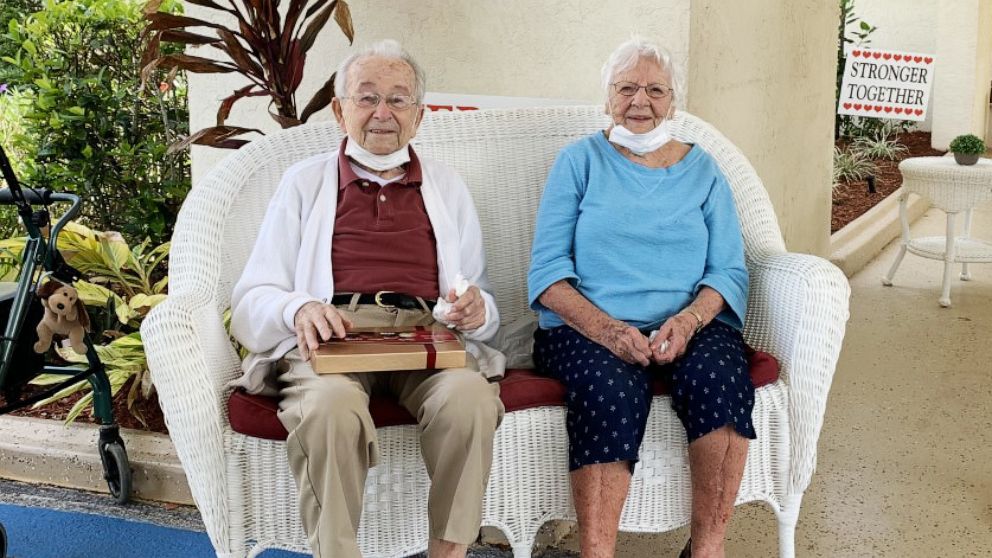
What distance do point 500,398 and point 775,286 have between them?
75cm

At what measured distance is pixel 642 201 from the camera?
8.29 feet

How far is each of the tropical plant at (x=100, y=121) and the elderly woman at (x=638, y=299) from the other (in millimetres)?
2438

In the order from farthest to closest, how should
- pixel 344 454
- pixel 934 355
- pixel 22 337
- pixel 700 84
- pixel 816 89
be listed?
pixel 816 89 < pixel 934 355 < pixel 700 84 < pixel 22 337 < pixel 344 454

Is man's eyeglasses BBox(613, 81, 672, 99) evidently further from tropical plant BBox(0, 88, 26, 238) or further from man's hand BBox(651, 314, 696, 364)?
tropical plant BBox(0, 88, 26, 238)

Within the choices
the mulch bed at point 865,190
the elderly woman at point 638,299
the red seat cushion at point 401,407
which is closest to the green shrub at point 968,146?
the mulch bed at point 865,190

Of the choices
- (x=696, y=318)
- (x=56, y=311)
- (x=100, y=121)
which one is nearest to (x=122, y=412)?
(x=56, y=311)

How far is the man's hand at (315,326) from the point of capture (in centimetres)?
220

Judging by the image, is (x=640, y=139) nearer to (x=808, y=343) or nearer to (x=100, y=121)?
(x=808, y=343)

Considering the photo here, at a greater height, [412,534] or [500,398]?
[500,398]

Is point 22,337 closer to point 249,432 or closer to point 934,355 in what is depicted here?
point 249,432

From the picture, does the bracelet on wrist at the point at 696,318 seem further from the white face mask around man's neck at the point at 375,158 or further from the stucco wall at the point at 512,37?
the stucco wall at the point at 512,37

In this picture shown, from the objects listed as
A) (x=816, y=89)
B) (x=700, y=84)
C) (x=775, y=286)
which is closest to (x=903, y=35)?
(x=816, y=89)

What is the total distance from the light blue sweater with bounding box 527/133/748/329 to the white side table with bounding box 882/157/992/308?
3.07m

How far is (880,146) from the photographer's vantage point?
28.6 feet
